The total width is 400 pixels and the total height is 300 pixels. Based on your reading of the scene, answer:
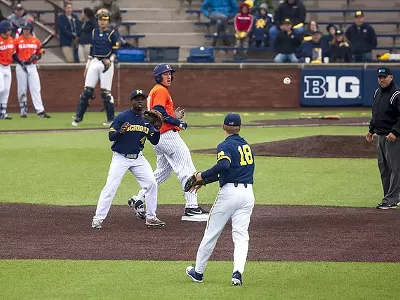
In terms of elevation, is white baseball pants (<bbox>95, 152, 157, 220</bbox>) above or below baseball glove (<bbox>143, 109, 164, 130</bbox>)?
below

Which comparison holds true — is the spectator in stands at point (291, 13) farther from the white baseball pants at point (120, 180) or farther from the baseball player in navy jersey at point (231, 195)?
the baseball player in navy jersey at point (231, 195)

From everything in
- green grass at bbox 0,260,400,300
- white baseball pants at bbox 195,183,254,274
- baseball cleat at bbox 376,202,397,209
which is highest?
white baseball pants at bbox 195,183,254,274

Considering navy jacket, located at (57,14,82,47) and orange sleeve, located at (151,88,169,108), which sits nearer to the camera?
orange sleeve, located at (151,88,169,108)

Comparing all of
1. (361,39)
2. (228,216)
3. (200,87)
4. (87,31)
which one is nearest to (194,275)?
(228,216)

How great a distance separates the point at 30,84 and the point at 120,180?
14444mm

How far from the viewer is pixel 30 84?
2700cm

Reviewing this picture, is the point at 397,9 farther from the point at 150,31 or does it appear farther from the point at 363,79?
the point at 150,31

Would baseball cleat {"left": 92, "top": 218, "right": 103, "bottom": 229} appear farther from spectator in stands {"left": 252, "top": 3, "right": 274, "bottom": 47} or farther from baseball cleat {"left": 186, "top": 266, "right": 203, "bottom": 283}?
spectator in stands {"left": 252, "top": 3, "right": 274, "bottom": 47}

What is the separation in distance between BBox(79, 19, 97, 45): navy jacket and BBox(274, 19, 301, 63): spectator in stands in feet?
17.6

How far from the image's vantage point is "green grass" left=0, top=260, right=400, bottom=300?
9688mm

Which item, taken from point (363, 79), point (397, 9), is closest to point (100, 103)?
Result: point (363, 79)

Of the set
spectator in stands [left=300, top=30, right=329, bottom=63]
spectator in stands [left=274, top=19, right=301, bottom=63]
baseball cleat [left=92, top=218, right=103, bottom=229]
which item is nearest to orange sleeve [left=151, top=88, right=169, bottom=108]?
baseball cleat [left=92, top=218, right=103, bottom=229]

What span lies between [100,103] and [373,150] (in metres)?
11.1

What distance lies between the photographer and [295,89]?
30156mm
